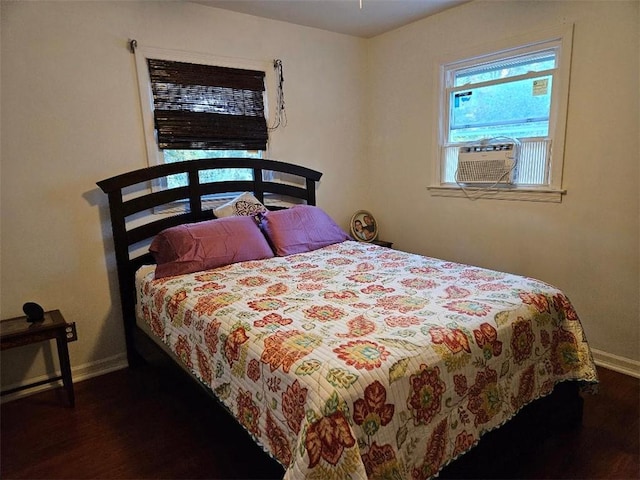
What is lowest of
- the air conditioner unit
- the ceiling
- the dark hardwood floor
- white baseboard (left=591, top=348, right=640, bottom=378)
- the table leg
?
the dark hardwood floor

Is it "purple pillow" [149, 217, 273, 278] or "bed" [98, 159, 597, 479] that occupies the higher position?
"purple pillow" [149, 217, 273, 278]

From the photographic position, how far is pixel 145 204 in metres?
2.73

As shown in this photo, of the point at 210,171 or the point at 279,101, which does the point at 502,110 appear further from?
the point at 210,171

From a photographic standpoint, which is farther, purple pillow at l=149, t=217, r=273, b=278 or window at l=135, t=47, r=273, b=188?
window at l=135, t=47, r=273, b=188

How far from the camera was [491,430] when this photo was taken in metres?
1.58

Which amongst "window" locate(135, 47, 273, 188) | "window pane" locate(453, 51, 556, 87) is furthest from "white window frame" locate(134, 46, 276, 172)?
"window pane" locate(453, 51, 556, 87)

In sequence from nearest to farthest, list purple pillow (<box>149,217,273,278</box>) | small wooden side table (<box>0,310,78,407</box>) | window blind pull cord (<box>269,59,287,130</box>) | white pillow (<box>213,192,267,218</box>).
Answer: small wooden side table (<box>0,310,78,407</box>) < purple pillow (<box>149,217,273,278</box>) < white pillow (<box>213,192,267,218</box>) < window blind pull cord (<box>269,59,287,130</box>)

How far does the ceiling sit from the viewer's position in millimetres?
2900

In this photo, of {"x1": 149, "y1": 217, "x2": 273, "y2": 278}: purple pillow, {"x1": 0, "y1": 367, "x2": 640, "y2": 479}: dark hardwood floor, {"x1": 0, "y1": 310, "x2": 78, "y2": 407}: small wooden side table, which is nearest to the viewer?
{"x1": 0, "y1": 367, "x2": 640, "y2": 479}: dark hardwood floor

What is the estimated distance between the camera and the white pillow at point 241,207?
2.95m

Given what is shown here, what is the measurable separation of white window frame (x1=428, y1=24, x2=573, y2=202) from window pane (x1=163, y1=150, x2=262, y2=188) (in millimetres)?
1514

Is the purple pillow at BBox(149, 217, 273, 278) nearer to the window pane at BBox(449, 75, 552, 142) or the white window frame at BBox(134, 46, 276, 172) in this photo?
the white window frame at BBox(134, 46, 276, 172)

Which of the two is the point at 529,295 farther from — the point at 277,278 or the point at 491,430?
the point at 277,278

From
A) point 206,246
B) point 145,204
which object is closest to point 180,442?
point 206,246
